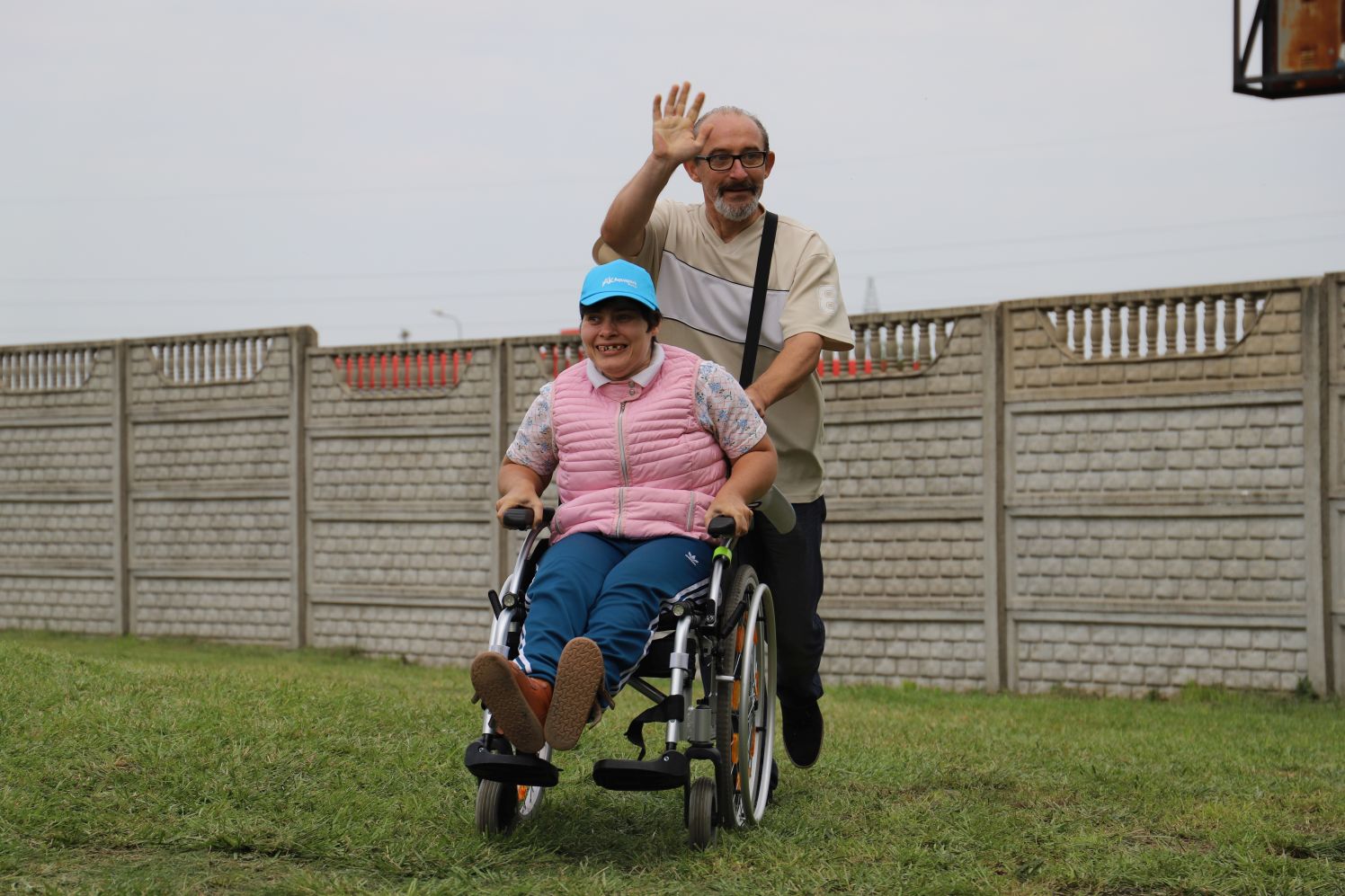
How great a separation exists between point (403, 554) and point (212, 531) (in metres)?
2.50

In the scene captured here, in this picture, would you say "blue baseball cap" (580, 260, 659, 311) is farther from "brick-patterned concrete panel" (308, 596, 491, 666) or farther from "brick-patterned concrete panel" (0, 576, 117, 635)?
"brick-patterned concrete panel" (0, 576, 117, 635)

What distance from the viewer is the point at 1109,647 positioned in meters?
11.2

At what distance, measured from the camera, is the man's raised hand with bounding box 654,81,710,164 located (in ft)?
14.4

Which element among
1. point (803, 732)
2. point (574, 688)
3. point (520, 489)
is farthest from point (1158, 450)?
point (574, 688)

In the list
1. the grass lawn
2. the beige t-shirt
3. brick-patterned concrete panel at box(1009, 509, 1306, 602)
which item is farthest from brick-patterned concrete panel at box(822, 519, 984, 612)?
the beige t-shirt

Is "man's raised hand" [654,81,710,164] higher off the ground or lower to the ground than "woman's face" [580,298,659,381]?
higher

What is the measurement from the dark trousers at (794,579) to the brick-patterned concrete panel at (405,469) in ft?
30.8

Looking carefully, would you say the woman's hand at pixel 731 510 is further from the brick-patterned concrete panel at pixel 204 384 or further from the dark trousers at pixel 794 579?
the brick-patterned concrete panel at pixel 204 384

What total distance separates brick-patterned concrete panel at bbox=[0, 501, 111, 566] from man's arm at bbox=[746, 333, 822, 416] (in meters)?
13.5

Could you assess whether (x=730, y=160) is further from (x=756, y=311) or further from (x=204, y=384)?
(x=204, y=384)

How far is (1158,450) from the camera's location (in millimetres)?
11062

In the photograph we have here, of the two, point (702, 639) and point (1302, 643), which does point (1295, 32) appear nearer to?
point (702, 639)

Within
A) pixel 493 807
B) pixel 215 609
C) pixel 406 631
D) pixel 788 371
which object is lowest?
pixel 406 631

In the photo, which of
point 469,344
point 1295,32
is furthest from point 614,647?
point 469,344
